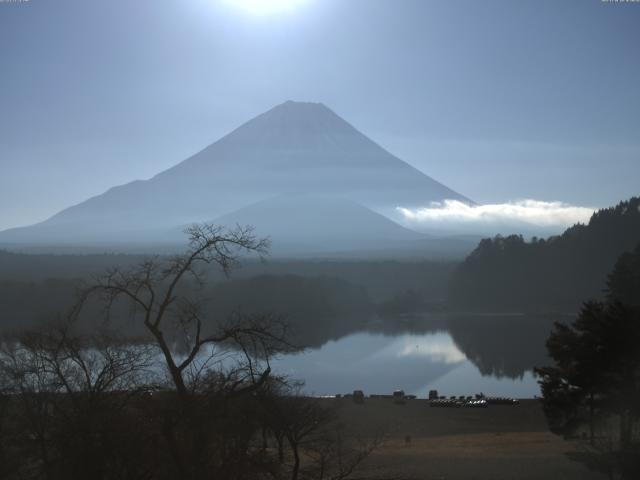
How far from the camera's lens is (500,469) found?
26.1 feet

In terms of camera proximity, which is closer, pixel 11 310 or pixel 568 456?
pixel 568 456

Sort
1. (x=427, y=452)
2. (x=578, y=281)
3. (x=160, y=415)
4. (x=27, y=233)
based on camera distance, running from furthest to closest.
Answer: (x=27, y=233), (x=578, y=281), (x=427, y=452), (x=160, y=415)

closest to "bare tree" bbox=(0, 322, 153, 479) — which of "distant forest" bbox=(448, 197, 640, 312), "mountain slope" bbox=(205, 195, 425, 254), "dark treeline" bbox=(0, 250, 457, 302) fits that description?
"distant forest" bbox=(448, 197, 640, 312)

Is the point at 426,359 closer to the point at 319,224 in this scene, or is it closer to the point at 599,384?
the point at 599,384

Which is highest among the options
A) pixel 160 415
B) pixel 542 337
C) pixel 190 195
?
pixel 190 195

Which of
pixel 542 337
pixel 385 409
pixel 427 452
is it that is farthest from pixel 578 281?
pixel 427 452

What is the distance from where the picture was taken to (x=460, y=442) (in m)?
11.4

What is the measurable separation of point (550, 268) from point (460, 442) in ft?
117

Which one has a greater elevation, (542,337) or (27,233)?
(27,233)

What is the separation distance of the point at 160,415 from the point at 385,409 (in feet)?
39.1

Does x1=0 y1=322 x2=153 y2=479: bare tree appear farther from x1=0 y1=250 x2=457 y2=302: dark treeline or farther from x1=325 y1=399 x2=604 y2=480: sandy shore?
x1=0 y1=250 x2=457 y2=302: dark treeline

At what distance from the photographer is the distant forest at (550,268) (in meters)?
42.1

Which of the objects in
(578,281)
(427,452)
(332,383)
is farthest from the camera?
(578,281)

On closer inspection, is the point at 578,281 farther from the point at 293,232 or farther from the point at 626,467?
the point at 293,232
